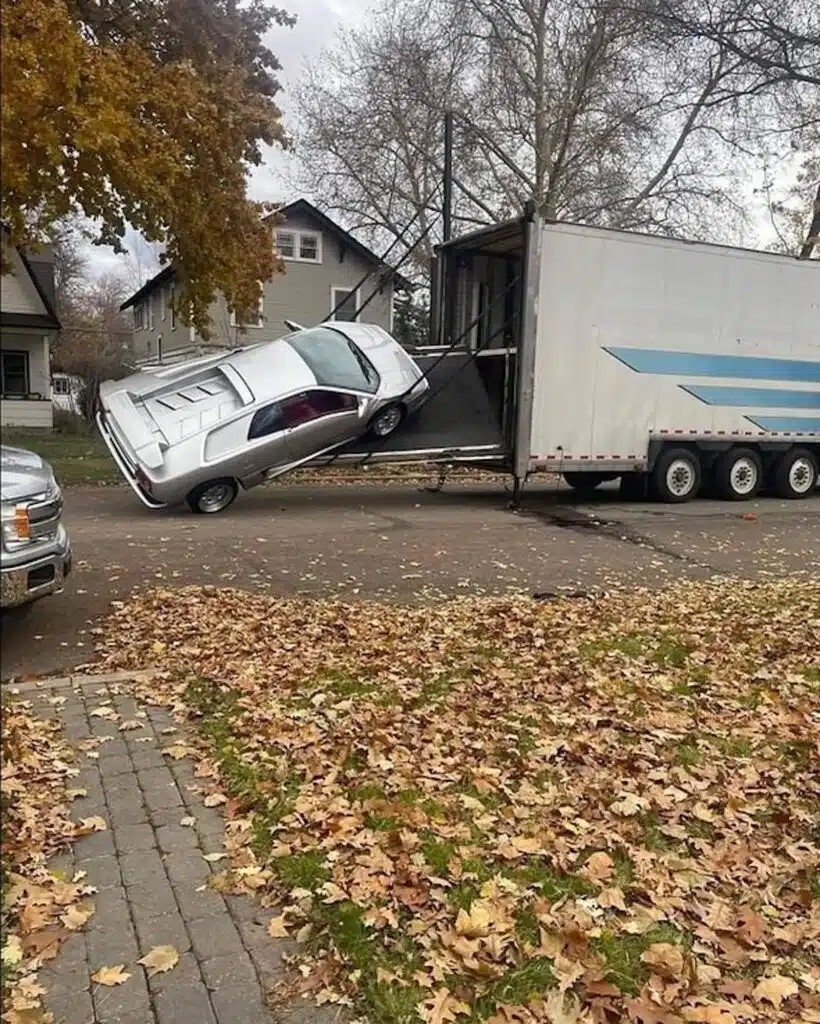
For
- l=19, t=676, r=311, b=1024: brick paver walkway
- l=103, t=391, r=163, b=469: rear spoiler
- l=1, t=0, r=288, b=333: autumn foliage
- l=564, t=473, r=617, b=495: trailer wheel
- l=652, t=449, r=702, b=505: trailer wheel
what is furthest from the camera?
l=564, t=473, r=617, b=495: trailer wheel

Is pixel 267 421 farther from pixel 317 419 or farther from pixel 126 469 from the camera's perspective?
pixel 126 469

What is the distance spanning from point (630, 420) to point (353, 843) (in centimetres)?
1145

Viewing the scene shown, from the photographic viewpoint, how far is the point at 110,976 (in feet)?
8.63

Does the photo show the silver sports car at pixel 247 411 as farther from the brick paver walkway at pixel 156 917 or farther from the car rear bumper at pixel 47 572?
the brick paver walkway at pixel 156 917

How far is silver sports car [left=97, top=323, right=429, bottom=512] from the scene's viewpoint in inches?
445

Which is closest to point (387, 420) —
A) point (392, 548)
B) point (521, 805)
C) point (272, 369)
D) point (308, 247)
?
point (272, 369)

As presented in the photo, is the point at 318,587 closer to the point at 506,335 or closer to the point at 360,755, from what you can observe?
the point at 360,755

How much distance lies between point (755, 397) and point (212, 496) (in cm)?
939

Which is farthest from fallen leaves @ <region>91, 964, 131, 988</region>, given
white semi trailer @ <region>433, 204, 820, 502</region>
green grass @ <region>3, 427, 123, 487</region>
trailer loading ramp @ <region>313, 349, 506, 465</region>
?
white semi trailer @ <region>433, 204, 820, 502</region>

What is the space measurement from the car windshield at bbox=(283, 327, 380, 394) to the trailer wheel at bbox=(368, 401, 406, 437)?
439 millimetres

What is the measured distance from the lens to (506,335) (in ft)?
44.7

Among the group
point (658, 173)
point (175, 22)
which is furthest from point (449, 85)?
point (175, 22)

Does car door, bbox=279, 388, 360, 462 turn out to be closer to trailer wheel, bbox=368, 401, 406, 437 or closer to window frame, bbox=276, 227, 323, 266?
trailer wheel, bbox=368, 401, 406, 437

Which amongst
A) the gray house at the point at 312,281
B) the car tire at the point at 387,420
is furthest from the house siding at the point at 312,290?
the car tire at the point at 387,420
